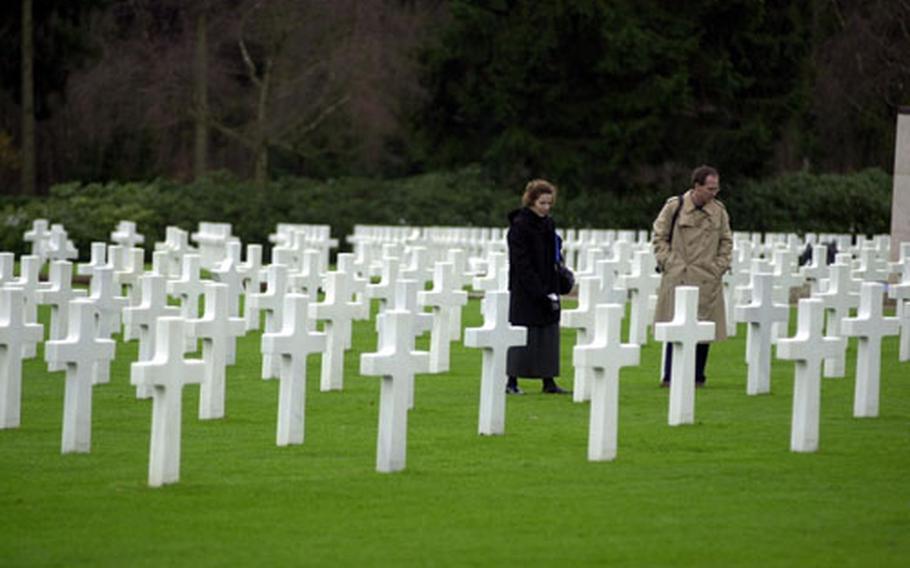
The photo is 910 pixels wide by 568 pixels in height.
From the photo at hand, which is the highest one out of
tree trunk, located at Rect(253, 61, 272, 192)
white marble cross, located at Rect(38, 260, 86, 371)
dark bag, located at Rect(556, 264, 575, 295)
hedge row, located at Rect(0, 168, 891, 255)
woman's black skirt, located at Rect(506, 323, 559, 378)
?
tree trunk, located at Rect(253, 61, 272, 192)

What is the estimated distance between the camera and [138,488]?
9.59 metres

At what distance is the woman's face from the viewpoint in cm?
1402

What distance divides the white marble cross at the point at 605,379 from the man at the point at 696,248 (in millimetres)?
4048

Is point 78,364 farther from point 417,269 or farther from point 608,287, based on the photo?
point 417,269

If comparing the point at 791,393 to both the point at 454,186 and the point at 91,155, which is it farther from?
the point at 91,155

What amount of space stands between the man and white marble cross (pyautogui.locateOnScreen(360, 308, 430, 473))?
15.9 ft

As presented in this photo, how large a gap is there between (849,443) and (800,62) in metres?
33.7

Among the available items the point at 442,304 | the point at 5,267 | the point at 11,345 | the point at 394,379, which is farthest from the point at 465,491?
the point at 5,267

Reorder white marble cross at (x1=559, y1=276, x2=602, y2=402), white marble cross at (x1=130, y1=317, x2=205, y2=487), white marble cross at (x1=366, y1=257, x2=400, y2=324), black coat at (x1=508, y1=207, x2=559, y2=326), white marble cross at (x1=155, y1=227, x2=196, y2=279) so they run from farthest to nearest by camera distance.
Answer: white marble cross at (x1=155, y1=227, x2=196, y2=279)
white marble cross at (x1=366, y1=257, x2=400, y2=324)
black coat at (x1=508, y1=207, x2=559, y2=326)
white marble cross at (x1=559, y1=276, x2=602, y2=402)
white marble cross at (x1=130, y1=317, x2=205, y2=487)

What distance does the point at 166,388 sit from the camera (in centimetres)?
949

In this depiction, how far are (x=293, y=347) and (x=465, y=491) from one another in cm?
171

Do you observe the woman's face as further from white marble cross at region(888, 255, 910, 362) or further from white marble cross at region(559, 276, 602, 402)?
white marble cross at region(888, 255, 910, 362)

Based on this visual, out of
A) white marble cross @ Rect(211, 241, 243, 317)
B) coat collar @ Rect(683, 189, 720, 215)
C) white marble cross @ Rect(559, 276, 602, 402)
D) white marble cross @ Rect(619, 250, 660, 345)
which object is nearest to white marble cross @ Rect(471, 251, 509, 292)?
white marble cross @ Rect(619, 250, 660, 345)

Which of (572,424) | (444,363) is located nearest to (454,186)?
(444,363)
